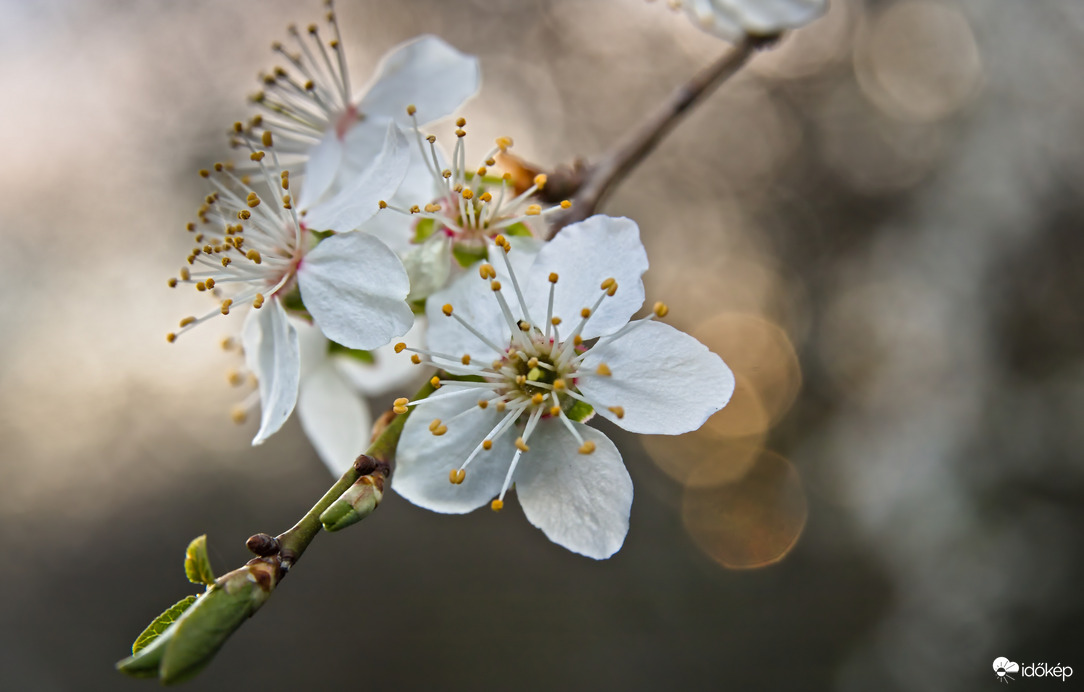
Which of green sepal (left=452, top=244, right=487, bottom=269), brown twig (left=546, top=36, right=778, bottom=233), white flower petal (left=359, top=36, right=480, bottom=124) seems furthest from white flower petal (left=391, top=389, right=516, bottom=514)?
white flower petal (left=359, top=36, right=480, bottom=124)

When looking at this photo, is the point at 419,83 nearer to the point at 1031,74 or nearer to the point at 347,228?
the point at 347,228

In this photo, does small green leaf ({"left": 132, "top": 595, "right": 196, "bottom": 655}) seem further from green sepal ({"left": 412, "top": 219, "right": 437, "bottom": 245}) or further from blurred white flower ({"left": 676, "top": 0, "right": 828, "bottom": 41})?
blurred white flower ({"left": 676, "top": 0, "right": 828, "bottom": 41})

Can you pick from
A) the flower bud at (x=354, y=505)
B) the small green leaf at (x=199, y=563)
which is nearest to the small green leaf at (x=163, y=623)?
the small green leaf at (x=199, y=563)

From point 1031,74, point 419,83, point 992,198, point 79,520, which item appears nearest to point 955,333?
point 992,198

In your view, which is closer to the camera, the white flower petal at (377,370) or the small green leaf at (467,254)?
the small green leaf at (467,254)

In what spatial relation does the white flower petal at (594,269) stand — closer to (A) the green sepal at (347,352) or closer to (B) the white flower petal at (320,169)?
(B) the white flower petal at (320,169)

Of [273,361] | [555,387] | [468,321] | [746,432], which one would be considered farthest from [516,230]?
[746,432]

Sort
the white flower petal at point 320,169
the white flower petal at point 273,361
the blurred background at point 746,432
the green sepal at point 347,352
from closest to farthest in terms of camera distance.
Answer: the white flower petal at point 273,361, the white flower petal at point 320,169, the green sepal at point 347,352, the blurred background at point 746,432

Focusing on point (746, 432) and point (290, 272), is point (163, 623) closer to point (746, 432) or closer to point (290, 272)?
point (290, 272)
